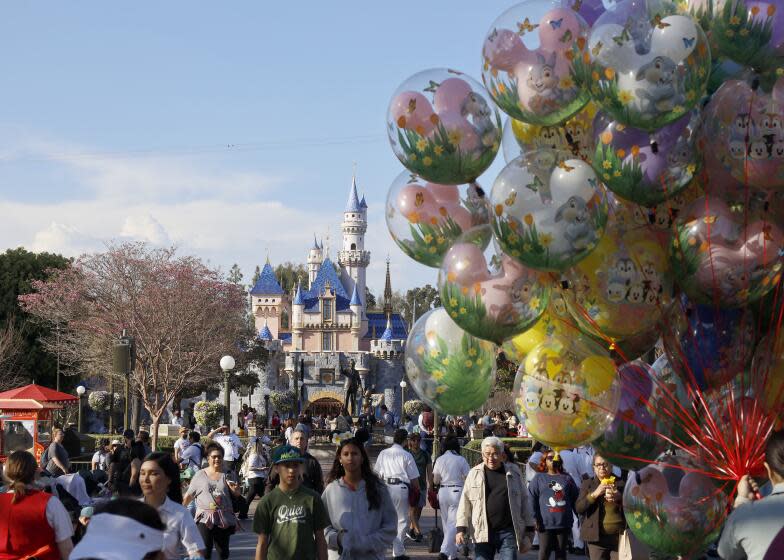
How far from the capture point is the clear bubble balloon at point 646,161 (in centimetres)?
723

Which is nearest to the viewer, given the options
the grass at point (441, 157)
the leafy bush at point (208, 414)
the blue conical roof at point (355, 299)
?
the grass at point (441, 157)

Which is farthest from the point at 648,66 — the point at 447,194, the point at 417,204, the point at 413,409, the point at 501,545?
the point at 413,409

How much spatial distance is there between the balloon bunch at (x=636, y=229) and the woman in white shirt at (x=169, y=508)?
197 centimetres

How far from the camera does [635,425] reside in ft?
25.6

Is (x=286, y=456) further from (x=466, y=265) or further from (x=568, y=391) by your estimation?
(x=568, y=391)

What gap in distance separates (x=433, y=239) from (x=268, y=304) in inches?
3951

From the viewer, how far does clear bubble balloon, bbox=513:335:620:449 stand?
7.43 m

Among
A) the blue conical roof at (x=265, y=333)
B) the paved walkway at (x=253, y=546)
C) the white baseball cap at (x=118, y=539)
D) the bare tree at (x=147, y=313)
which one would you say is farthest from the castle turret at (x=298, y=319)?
the white baseball cap at (x=118, y=539)

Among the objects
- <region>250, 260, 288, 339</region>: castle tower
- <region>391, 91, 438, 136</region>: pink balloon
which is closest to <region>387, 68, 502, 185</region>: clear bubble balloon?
<region>391, 91, 438, 136</region>: pink balloon

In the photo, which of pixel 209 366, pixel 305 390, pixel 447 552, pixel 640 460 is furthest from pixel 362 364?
pixel 640 460

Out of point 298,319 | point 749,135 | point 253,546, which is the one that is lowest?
point 253,546

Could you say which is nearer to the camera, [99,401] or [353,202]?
[99,401]

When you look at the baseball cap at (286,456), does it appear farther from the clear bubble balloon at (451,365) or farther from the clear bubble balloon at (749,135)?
the clear bubble balloon at (749,135)

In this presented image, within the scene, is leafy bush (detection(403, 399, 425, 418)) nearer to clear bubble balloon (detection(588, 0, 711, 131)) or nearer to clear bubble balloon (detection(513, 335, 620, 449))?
clear bubble balloon (detection(513, 335, 620, 449))
